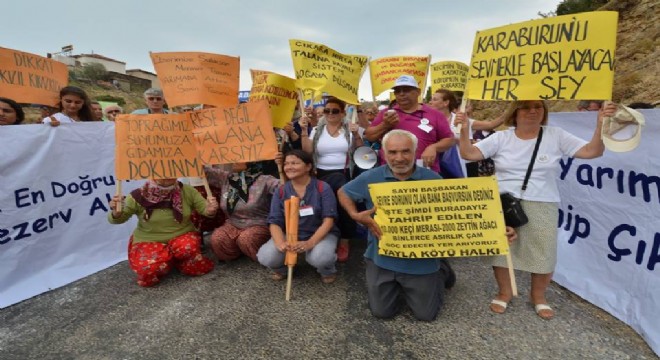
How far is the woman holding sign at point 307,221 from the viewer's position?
3482 mm

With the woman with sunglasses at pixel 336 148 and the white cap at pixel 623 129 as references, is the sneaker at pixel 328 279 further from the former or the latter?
the white cap at pixel 623 129

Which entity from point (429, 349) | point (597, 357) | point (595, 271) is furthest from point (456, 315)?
point (595, 271)

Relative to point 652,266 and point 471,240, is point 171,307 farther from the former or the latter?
point 652,266

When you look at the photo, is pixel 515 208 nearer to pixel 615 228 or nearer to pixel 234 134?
pixel 615 228

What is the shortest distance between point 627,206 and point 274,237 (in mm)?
3197

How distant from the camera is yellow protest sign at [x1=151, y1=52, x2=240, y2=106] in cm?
366

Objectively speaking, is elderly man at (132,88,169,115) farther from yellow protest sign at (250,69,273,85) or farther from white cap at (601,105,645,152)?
white cap at (601,105,645,152)

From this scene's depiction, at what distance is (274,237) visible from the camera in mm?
3516

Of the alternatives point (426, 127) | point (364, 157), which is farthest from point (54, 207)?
point (426, 127)

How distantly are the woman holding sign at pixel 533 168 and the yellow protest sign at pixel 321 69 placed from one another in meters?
1.77

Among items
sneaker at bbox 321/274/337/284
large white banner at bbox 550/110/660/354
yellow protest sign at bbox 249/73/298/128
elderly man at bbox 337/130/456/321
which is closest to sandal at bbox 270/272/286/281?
sneaker at bbox 321/274/337/284

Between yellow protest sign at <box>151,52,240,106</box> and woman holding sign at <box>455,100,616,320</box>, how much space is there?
266cm

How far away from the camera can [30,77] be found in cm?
387

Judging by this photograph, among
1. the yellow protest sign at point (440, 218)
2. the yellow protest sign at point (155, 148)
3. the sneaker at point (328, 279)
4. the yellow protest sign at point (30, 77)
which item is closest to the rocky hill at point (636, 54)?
the yellow protest sign at point (440, 218)
